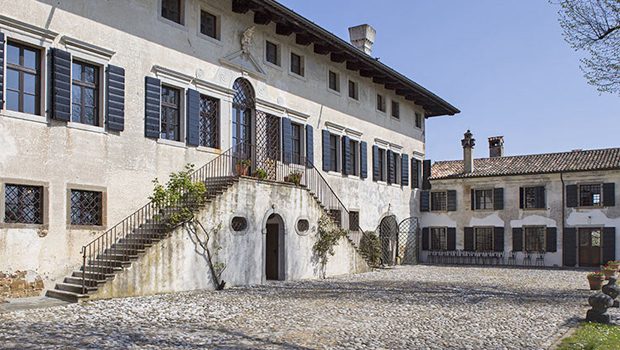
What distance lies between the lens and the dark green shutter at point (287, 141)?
1850 centimetres

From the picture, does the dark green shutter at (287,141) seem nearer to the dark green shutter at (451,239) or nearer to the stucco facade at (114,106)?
the stucco facade at (114,106)

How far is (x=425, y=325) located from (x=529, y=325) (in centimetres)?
180

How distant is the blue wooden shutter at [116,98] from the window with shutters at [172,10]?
2444 millimetres

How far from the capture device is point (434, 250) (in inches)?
1125

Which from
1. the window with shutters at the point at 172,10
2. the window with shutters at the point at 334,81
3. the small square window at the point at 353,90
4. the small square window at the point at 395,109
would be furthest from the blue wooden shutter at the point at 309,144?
the small square window at the point at 395,109

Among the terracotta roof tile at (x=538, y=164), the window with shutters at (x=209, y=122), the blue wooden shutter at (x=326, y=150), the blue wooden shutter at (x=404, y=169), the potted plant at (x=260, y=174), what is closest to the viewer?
the potted plant at (x=260, y=174)

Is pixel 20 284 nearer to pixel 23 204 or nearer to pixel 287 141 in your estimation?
pixel 23 204

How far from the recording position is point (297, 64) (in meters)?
20.0

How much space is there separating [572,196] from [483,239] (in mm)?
4567

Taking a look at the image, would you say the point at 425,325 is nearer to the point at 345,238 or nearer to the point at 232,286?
the point at 232,286

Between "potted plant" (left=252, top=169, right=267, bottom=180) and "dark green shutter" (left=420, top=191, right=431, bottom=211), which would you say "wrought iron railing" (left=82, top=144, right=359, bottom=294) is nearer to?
"potted plant" (left=252, top=169, right=267, bottom=180)

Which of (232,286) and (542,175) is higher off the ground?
(542,175)

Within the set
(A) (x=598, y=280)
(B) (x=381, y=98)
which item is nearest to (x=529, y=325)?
(A) (x=598, y=280)

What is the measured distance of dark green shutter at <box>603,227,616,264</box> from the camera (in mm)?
24094
